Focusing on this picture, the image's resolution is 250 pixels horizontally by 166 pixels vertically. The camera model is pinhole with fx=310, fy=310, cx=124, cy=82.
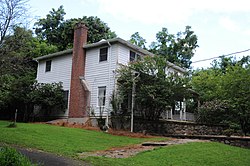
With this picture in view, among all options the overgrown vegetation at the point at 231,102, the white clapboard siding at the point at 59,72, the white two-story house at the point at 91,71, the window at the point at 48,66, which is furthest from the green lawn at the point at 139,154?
the window at the point at 48,66

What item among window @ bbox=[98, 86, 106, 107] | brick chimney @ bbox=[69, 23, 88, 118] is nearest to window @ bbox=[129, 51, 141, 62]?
window @ bbox=[98, 86, 106, 107]

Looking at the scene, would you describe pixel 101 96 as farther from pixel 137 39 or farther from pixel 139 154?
pixel 137 39

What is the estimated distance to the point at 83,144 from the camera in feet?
40.4

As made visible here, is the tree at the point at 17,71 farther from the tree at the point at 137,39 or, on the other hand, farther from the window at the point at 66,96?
the tree at the point at 137,39

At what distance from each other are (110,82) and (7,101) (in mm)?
9283

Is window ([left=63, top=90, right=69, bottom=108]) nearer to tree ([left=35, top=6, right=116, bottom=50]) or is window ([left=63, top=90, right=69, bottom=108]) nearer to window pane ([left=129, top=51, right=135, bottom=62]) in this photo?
window pane ([left=129, top=51, right=135, bottom=62])

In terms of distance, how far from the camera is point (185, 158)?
10.6 m

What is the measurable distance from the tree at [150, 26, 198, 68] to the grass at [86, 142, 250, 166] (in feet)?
93.1

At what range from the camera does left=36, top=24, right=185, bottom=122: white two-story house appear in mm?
21325

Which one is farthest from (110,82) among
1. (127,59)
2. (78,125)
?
(78,125)

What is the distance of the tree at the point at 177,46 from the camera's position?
40781mm

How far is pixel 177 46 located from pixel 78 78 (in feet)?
70.2

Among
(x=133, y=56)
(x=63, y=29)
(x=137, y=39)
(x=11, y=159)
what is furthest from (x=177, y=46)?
(x=11, y=159)

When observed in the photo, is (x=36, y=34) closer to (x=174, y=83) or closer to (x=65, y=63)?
(x=65, y=63)
